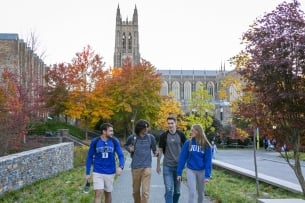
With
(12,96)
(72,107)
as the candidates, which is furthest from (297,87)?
(72,107)

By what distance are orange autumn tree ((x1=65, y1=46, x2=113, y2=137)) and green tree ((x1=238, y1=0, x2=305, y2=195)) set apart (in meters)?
35.5

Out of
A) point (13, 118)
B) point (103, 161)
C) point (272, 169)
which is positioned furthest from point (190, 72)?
point (103, 161)

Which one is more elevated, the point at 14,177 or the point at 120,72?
the point at 120,72

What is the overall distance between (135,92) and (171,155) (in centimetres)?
3909

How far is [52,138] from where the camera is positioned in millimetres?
39906

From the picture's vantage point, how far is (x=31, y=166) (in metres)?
14.1

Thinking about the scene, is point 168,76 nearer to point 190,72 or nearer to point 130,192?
point 190,72

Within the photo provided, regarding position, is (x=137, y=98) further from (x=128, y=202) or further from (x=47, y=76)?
(x=128, y=202)

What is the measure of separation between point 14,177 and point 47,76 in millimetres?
34153

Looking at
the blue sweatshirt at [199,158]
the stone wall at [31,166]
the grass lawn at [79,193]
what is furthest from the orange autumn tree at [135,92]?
the blue sweatshirt at [199,158]

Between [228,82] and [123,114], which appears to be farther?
[123,114]

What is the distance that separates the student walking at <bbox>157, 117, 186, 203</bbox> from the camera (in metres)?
8.78

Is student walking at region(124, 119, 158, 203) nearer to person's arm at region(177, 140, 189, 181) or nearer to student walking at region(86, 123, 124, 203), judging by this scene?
student walking at region(86, 123, 124, 203)

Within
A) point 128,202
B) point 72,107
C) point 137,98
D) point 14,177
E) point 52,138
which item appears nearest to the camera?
point 128,202
